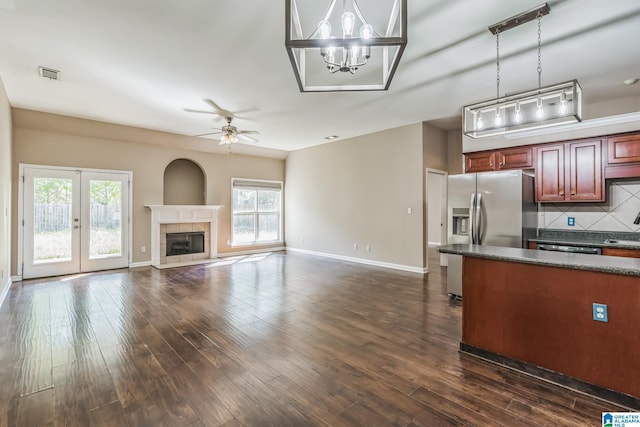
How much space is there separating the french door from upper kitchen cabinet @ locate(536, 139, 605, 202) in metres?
7.81

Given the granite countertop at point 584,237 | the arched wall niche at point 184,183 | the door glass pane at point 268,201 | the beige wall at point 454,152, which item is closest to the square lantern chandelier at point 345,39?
the granite countertop at point 584,237

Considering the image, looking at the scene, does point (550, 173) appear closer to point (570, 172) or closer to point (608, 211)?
point (570, 172)

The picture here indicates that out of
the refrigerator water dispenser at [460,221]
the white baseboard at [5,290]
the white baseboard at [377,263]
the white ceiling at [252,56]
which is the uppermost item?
the white ceiling at [252,56]

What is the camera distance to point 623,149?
3756mm

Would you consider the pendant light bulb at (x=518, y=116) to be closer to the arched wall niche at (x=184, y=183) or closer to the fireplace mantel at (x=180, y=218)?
the fireplace mantel at (x=180, y=218)

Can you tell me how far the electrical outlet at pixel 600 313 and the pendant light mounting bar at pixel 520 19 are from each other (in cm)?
233

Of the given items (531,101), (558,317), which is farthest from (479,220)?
(558,317)

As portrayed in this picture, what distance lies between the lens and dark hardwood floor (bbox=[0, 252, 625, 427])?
1888mm

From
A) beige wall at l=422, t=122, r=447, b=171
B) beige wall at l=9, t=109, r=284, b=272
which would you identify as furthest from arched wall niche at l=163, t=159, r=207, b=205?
beige wall at l=422, t=122, r=447, b=171

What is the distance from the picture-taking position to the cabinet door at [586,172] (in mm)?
3943

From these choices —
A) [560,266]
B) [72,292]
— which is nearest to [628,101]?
[560,266]

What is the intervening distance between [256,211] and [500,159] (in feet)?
20.6

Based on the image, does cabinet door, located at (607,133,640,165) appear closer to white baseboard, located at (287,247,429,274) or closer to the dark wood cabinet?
the dark wood cabinet

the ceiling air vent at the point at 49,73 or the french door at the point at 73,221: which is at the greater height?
the ceiling air vent at the point at 49,73
